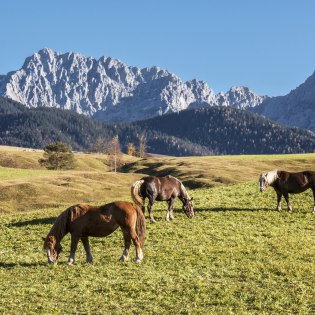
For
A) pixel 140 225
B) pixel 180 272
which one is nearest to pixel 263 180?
pixel 140 225

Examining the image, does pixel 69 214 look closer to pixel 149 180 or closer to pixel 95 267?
pixel 95 267

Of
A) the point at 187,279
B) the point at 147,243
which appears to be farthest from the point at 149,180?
the point at 187,279

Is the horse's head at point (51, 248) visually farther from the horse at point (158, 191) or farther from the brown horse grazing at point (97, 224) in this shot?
the horse at point (158, 191)

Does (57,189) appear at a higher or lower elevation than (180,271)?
lower

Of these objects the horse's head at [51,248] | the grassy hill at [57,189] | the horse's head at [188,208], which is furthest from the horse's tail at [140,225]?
the grassy hill at [57,189]

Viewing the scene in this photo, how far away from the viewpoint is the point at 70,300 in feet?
46.0

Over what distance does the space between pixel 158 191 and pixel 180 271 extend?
9.90m

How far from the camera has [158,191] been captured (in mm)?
26625

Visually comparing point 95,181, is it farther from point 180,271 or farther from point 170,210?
point 180,271

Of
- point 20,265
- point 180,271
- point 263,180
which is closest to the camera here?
point 180,271

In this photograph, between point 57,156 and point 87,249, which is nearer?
point 87,249

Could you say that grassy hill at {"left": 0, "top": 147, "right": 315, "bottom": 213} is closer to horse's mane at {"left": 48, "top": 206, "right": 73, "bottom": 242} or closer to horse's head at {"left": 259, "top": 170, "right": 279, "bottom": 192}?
horse's head at {"left": 259, "top": 170, "right": 279, "bottom": 192}

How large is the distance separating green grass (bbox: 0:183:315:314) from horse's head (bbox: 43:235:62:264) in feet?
1.56

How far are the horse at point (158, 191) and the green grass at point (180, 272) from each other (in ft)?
3.15
